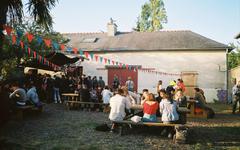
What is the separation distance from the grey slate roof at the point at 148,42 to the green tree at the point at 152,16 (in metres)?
11.1

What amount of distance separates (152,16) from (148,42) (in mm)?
14230

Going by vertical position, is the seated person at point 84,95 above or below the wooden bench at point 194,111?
above

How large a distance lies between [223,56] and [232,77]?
2328 millimetres

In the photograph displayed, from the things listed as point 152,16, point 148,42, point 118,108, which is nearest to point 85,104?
point 118,108

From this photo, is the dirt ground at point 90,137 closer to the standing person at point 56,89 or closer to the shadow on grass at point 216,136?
the shadow on grass at point 216,136

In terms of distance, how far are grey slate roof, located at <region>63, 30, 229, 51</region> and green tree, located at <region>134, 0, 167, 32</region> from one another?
11.1m

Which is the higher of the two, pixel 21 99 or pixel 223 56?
pixel 223 56

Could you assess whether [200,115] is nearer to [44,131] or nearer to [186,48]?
[44,131]

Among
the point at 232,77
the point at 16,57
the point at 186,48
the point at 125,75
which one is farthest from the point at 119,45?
the point at 232,77

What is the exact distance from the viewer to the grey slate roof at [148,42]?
2022 cm

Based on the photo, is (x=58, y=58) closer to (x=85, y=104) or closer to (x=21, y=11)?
(x=85, y=104)

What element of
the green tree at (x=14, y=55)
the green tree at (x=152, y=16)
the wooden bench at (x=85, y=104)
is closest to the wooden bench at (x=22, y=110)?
the wooden bench at (x=85, y=104)

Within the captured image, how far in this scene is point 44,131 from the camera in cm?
725

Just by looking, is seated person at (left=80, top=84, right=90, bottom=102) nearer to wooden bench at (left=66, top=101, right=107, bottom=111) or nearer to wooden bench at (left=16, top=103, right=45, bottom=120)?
wooden bench at (left=66, top=101, right=107, bottom=111)
